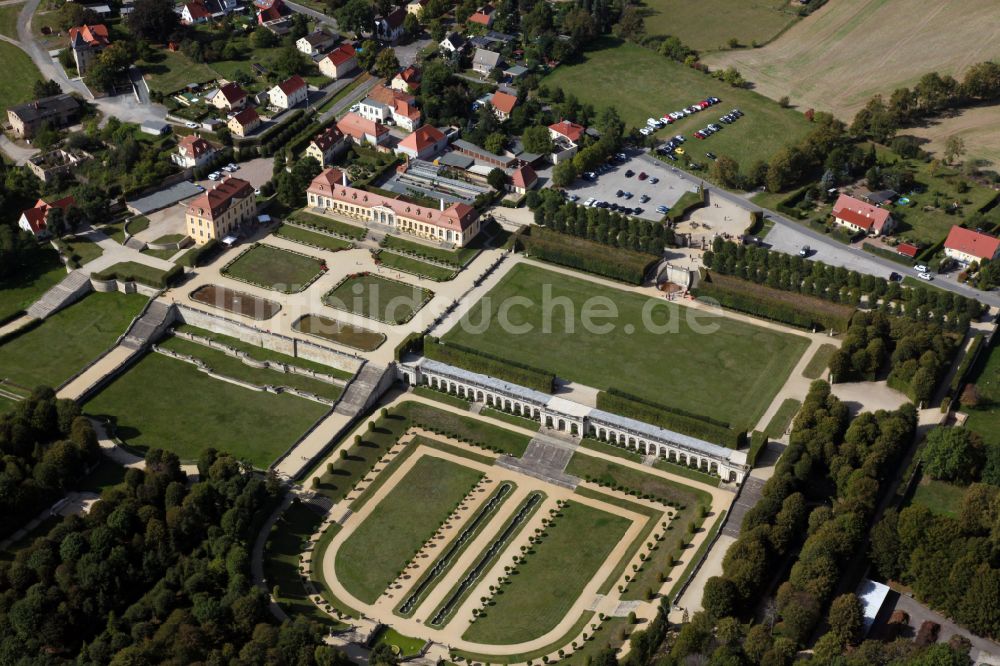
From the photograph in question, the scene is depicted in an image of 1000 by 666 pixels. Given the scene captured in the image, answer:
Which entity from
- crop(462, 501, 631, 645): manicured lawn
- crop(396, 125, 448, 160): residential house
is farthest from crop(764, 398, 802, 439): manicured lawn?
crop(396, 125, 448, 160): residential house

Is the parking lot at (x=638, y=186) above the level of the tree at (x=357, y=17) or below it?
below

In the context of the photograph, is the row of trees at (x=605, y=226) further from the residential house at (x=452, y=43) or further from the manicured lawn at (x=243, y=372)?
the residential house at (x=452, y=43)

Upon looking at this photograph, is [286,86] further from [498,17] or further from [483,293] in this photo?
[483,293]

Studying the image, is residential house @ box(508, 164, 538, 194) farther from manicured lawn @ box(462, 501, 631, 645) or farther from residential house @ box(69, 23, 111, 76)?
residential house @ box(69, 23, 111, 76)

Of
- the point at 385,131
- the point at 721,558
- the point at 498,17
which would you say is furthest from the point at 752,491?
the point at 498,17

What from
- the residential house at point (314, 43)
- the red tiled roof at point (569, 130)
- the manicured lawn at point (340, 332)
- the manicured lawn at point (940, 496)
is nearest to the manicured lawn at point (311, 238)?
the manicured lawn at point (340, 332)

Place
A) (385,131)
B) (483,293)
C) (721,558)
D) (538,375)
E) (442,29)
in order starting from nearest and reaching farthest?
(721,558) < (538,375) < (483,293) < (385,131) < (442,29)
